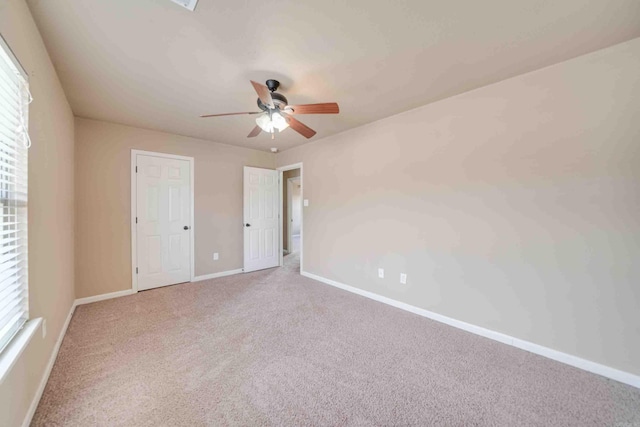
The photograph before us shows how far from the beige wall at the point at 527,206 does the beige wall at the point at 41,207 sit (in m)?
3.07

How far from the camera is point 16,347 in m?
1.27

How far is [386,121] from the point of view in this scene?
3117 millimetres

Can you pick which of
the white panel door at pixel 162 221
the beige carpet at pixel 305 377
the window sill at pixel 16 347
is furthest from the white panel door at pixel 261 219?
the window sill at pixel 16 347

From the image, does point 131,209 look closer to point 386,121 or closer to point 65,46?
point 65,46

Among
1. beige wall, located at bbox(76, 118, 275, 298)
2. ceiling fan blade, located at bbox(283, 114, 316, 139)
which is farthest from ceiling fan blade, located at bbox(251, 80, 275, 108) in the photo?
beige wall, located at bbox(76, 118, 275, 298)

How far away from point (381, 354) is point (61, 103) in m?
3.75

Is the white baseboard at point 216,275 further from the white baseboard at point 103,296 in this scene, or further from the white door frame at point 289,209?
the white door frame at point 289,209

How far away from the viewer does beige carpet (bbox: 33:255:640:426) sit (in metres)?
1.46

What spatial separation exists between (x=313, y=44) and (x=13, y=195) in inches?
81.2

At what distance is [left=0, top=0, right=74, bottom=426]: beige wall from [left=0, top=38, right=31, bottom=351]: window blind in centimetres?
9

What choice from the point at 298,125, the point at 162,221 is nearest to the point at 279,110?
the point at 298,125

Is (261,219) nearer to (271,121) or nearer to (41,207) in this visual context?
(271,121)

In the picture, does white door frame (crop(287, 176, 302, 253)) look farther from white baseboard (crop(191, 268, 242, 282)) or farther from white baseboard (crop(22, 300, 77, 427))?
white baseboard (crop(22, 300, 77, 427))

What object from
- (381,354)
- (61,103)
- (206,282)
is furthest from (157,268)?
(381,354)
